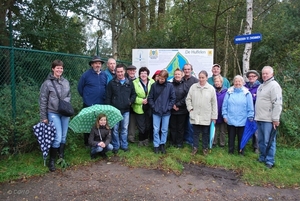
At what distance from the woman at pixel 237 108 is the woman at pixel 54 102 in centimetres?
318

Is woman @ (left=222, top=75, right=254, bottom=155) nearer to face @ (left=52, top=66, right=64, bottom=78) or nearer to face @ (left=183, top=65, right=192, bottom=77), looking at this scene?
face @ (left=183, top=65, right=192, bottom=77)

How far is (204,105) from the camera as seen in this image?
203 inches

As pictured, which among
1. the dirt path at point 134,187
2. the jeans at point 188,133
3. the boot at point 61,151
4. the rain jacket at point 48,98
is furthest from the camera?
the jeans at point 188,133

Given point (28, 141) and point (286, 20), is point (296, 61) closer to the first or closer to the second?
point (286, 20)

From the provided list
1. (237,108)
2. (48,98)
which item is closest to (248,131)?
(237,108)

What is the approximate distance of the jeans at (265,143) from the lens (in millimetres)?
4676

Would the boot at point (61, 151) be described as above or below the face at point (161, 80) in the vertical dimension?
below

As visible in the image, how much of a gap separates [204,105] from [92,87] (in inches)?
89.3

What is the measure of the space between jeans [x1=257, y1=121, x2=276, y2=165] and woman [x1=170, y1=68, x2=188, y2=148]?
1538 millimetres

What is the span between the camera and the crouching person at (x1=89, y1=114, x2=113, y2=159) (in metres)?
4.72

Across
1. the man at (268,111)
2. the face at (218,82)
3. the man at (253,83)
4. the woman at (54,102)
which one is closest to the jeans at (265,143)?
the man at (268,111)

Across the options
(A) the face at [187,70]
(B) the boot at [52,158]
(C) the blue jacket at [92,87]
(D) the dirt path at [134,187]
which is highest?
(A) the face at [187,70]

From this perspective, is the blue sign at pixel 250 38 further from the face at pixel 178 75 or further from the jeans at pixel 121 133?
the jeans at pixel 121 133

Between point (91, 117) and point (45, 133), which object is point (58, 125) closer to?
point (45, 133)
